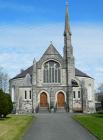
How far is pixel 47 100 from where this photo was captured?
6806 cm

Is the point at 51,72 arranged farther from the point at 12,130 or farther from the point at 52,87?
the point at 12,130

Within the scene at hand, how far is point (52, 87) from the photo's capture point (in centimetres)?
6819

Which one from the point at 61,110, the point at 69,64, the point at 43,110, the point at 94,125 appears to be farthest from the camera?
the point at 69,64

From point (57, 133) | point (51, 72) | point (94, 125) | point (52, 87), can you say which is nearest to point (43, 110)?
point (52, 87)

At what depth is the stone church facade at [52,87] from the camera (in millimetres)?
67875

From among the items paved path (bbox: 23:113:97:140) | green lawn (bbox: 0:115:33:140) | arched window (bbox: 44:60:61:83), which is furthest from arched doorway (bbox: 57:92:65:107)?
paved path (bbox: 23:113:97:140)

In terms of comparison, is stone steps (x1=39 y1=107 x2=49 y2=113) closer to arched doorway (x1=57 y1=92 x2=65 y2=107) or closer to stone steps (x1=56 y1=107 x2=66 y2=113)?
stone steps (x1=56 y1=107 x2=66 y2=113)

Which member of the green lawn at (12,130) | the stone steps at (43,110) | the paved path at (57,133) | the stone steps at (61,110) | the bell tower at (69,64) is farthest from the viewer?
the bell tower at (69,64)

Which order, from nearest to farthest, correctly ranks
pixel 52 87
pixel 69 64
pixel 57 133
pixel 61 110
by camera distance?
pixel 57 133 → pixel 61 110 → pixel 52 87 → pixel 69 64

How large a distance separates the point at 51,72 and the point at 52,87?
2.63m

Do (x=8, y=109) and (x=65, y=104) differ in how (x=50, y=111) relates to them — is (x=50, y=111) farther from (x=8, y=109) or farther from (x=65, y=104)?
(x=8, y=109)

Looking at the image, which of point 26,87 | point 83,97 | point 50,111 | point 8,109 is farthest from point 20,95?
point 8,109

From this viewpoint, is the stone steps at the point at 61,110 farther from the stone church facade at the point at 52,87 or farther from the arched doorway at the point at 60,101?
the arched doorway at the point at 60,101

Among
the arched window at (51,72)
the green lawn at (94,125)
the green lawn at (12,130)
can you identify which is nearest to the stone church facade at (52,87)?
the arched window at (51,72)
